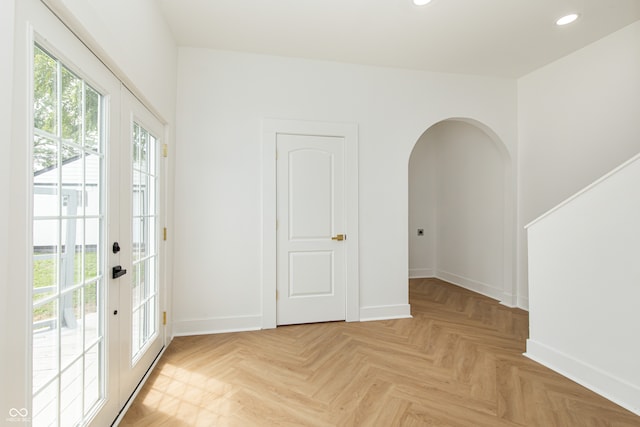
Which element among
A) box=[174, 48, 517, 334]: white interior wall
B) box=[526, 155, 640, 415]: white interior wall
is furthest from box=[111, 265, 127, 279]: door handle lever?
box=[526, 155, 640, 415]: white interior wall

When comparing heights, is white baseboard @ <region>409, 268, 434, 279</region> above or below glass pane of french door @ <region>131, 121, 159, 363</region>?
below

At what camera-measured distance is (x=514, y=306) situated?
150 inches

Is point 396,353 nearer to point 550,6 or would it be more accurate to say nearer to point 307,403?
point 307,403

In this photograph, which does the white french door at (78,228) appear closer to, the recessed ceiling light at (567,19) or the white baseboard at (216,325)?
the white baseboard at (216,325)

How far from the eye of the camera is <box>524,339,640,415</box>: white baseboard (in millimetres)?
1902

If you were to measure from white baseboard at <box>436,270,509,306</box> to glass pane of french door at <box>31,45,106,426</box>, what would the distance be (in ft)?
14.4

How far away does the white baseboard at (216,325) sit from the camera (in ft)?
9.79

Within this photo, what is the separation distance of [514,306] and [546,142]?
2.08 meters

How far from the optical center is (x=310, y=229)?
3281mm

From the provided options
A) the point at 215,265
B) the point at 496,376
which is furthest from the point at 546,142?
the point at 215,265

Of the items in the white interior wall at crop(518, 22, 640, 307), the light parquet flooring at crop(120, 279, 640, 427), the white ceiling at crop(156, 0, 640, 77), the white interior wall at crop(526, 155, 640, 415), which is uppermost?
the white ceiling at crop(156, 0, 640, 77)

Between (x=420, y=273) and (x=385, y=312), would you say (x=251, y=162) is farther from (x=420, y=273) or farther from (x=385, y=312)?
(x=420, y=273)

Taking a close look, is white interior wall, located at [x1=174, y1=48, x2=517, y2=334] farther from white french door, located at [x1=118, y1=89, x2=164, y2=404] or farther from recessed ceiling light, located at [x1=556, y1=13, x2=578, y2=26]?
recessed ceiling light, located at [x1=556, y1=13, x2=578, y2=26]

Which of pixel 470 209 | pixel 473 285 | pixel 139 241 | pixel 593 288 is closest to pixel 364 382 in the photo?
pixel 593 288
